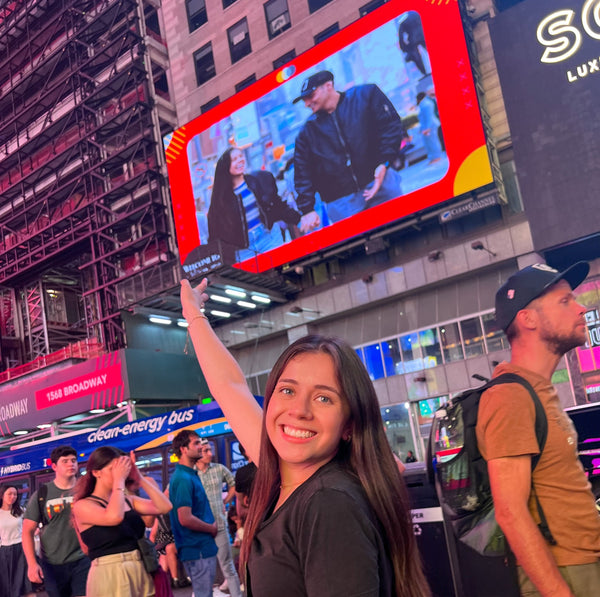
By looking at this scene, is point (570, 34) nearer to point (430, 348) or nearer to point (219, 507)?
point (430, 348)

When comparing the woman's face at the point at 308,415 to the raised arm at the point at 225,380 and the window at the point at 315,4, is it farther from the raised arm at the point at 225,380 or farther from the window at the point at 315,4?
the window at the point at 315,4

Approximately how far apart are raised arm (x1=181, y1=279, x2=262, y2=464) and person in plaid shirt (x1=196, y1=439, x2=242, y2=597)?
17.8 feet

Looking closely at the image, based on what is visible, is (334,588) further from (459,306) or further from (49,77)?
(49,77)

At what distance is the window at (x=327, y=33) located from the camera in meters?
29.0

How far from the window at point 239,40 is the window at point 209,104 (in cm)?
201

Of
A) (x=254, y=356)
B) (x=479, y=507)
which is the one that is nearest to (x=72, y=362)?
(x=254, y=356)

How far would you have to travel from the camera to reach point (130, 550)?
4672mm

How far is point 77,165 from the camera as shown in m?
37.8

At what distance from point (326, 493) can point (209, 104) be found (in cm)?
3378

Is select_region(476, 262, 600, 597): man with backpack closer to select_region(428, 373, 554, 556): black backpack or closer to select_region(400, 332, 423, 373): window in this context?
select_region(428, 373, 554, 556): black backpack

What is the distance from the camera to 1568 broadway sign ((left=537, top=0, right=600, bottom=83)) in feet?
73.5

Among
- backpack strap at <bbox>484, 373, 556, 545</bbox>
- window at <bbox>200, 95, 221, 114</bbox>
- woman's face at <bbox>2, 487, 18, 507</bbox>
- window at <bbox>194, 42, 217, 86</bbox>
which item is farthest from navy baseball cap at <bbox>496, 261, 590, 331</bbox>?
window at <bbox>194, 42, 217, 86</bbox>

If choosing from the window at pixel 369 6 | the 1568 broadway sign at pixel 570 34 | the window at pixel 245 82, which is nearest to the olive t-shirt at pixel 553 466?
the 1568 broadway sign at pixel 570 34

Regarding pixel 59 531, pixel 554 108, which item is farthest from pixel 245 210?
pixel 59 531
